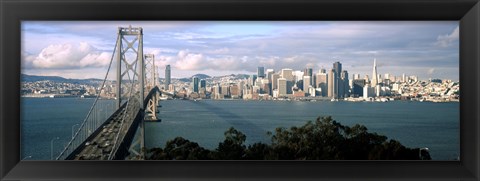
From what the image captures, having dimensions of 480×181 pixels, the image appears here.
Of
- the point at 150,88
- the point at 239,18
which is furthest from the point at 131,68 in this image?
the point at 239,18

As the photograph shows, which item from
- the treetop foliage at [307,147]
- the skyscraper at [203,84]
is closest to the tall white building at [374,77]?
the treetop foliage at [307,147]

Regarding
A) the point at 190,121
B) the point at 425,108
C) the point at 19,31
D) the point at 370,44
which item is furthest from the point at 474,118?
the point at 19,31

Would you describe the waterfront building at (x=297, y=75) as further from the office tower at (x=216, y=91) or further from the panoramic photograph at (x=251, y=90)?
the office tower at (x=216, y=91)

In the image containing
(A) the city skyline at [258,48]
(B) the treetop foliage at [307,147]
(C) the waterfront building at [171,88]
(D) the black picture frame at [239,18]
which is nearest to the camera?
(D) the black picture frame at [239,18]

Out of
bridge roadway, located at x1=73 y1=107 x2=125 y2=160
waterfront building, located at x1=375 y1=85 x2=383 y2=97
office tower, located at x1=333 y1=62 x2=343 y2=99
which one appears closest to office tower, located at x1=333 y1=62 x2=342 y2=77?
office tower, located at x1=333 y1=62 x2=343 y2=99

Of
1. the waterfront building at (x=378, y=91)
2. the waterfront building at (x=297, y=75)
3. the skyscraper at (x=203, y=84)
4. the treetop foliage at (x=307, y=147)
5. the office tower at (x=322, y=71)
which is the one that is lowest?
the treetop foliage at (x=307, y=147)

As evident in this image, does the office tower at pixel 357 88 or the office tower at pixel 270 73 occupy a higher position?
the office tower at pixel 270 73

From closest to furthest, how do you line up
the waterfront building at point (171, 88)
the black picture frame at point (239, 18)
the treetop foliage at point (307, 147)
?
the black picture frame at point (239, 18) < the treetop foliage at point (307, 147) < the waterfront building at point (171, 88)
